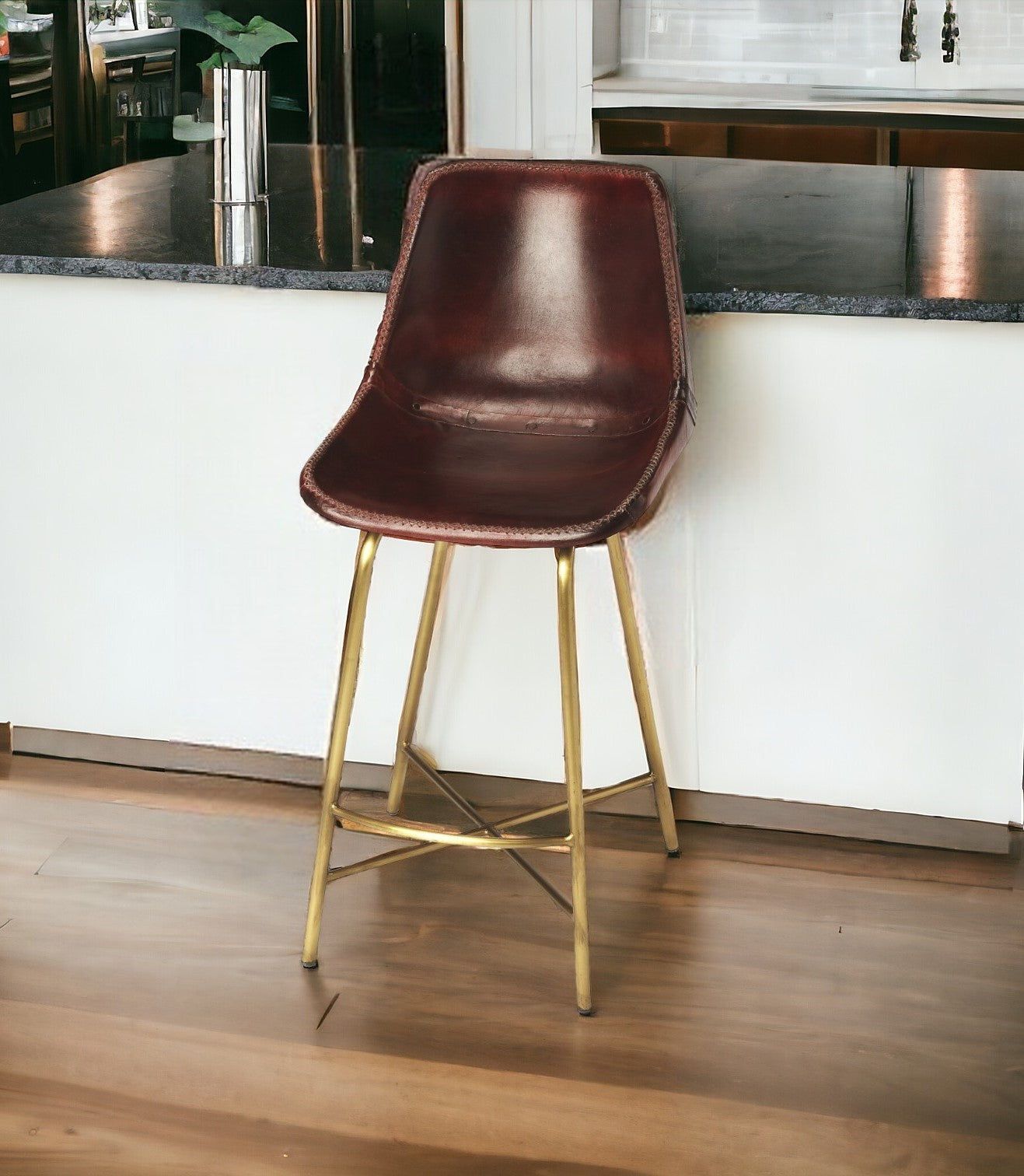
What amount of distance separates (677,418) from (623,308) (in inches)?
7.2

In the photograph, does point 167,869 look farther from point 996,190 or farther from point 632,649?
point 996,190

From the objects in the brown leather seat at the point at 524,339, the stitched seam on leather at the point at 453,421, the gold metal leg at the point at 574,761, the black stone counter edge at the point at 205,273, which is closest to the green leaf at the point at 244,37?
the black stone counter edge at the point at 205,273

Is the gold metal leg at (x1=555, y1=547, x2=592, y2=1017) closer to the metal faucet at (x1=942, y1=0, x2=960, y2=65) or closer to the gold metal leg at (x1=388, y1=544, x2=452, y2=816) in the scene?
the gold metal leg at (x1=388, y1=544, x2=452, y2=816)

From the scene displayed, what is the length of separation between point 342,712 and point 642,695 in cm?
48

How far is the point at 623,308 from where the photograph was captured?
1868mm

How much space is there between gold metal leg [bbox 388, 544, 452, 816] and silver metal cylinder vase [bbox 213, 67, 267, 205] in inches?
29.4

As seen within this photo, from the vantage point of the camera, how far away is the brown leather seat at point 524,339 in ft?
5.96

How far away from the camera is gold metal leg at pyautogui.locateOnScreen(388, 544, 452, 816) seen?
2086 mm

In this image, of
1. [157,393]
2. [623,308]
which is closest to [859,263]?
[623,308]

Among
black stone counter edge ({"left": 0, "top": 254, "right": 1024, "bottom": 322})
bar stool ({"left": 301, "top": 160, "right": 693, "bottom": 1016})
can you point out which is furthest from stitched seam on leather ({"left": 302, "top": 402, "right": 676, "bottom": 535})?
black stone counter edge ({"left": 0, "top": 254, "right": 1024, "bottom": 322})

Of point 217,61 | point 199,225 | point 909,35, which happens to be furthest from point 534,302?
point 909,35

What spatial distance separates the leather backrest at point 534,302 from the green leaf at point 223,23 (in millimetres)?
547

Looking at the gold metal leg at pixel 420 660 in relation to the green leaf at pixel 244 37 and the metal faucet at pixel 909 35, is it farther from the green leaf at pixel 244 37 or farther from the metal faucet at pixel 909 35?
the metal faucet at pixel 909 35

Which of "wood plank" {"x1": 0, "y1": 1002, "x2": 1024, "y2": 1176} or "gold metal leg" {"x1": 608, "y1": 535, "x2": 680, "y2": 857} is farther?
"gold metal leg" {"x1": 608, "y1": 535, "x2": 680, "y2": 857}
